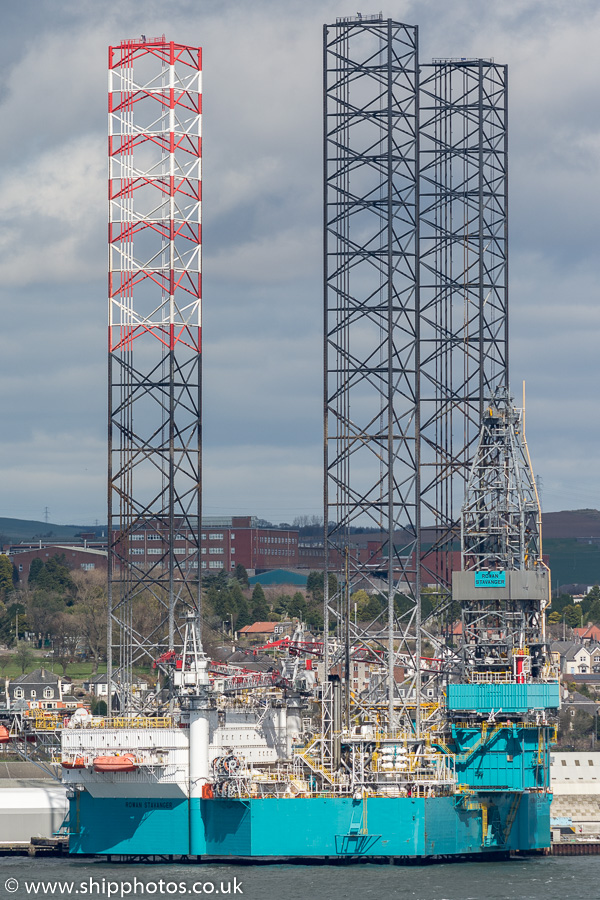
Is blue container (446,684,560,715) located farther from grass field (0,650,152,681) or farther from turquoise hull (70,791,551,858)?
grass field (0,650,152,681)

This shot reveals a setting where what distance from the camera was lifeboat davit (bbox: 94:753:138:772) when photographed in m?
63.4

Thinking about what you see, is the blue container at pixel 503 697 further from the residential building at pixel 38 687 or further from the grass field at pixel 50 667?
the grass field at pixel 50 667

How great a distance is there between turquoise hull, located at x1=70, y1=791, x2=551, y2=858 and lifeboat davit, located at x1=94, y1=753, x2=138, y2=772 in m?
1.79

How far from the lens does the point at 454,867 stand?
6359cm

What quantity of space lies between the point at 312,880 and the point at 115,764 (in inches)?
330

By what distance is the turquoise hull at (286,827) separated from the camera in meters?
63.3

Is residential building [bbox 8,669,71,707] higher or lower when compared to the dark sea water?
higher

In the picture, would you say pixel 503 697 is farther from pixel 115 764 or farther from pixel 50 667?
pixel 50 667

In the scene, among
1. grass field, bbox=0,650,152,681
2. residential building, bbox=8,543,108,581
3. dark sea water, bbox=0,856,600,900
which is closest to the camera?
dark sea water, bbox=0,856,600,900

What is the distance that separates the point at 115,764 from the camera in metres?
63.4

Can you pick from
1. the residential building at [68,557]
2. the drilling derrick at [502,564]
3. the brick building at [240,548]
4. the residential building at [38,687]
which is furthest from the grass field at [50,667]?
the drilling derrick at [502,564]

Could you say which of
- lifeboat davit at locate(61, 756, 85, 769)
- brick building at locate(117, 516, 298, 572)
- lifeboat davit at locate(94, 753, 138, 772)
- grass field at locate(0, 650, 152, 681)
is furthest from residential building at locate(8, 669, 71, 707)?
brick building at locate(117, 516, 298, 572)

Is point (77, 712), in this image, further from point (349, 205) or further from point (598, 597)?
point (598, 597)

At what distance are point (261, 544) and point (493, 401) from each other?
126 m
